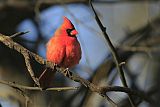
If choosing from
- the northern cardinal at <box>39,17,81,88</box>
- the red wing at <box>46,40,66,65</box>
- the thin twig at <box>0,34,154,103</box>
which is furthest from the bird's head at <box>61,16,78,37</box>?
the thin twig at <box>0,34,154,103</box>

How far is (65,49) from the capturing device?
124 inches

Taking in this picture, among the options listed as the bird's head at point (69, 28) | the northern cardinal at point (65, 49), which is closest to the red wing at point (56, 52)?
the northern cardinal at point (65, 49)

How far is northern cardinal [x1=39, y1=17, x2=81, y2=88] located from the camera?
10.2 ft

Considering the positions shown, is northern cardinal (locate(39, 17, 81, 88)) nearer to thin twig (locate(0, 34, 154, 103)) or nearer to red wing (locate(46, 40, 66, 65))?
red wing (locate(46, 40, 66, 65))

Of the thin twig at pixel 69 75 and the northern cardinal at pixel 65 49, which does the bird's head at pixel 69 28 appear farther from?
the thin twig at pixel 69 75

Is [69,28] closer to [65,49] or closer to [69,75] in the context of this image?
[65,49]

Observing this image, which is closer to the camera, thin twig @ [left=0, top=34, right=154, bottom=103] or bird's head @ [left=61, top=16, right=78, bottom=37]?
thin twig @ [left=0, top=34, right=154, bottom=103]

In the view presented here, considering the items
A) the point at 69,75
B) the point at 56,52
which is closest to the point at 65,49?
the point at 56,52

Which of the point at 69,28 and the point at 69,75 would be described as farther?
the point at 69,28

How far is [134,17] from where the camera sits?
8.16 meters

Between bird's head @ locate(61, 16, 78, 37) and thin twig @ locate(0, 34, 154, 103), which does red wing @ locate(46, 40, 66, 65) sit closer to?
bird's head @ locate(61, 16, 78, 37)

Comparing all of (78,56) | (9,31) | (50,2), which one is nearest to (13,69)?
(9,31)

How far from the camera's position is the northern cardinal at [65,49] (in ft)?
10.2

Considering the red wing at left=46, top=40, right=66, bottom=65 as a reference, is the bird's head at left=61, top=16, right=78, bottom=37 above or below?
above
